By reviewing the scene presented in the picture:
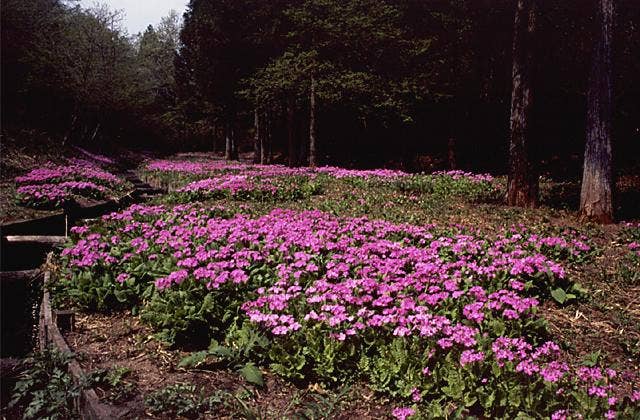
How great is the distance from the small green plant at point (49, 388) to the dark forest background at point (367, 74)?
68.4ft

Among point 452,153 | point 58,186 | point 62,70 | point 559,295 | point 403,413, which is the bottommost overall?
A: point 403,413

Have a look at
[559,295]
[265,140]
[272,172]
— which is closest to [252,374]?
[559,295]

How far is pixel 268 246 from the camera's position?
6863mm

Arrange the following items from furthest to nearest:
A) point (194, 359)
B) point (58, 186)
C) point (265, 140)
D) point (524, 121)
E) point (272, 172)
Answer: point (265, 140) → point (272, 172) → point (58, 186) → point (524, 121) → point (194, 359)

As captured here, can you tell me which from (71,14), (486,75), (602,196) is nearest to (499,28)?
(486,75)

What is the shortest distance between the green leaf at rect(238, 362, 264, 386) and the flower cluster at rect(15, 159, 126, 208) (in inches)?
428

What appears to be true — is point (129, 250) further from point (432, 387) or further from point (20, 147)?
point (20, 147)

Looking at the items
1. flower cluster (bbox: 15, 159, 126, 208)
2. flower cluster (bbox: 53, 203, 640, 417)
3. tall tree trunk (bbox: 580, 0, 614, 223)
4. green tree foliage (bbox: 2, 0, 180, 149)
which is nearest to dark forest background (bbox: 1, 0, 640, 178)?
green tree foliage (bbox: 2, 0, 180, 149)

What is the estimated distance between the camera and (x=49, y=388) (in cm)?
451

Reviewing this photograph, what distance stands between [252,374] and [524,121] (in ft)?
34.3

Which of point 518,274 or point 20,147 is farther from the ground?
point 20,147

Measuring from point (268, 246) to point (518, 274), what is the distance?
334 centimetres

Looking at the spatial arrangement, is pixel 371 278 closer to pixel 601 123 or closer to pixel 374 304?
pixel 374 304

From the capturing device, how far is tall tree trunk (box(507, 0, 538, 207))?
40.7 ft
